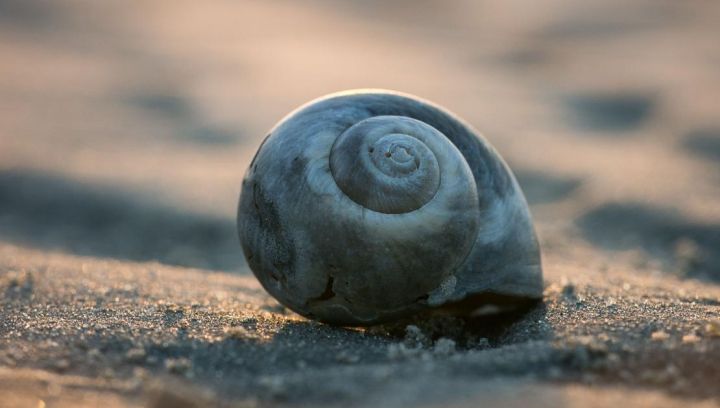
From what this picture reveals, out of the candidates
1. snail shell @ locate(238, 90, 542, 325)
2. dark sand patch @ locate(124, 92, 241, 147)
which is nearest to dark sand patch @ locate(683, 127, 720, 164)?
snail shell @ locate(238, 90, 542, 325)

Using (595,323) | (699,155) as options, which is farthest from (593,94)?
(595,323)

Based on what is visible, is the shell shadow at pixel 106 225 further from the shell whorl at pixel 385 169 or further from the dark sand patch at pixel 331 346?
the shell whorl at pixel 385 169

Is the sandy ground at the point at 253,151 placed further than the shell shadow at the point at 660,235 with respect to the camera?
No

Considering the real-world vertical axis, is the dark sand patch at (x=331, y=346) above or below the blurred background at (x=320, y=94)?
below

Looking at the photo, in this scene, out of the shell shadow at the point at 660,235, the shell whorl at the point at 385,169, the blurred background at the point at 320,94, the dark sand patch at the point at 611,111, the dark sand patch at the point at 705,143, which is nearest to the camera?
the shell whorl at the point at 385,169

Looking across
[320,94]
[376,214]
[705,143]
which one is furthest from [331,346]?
[320,94]

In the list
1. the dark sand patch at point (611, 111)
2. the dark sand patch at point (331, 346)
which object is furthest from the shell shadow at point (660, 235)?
the dark sand patch at point (611, 111)

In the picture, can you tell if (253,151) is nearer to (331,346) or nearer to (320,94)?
(320,94)
